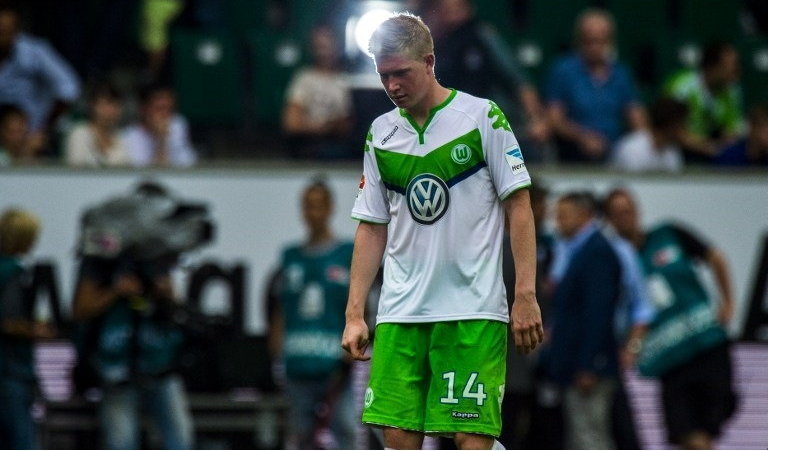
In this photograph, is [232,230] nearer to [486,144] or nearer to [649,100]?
[649,100]

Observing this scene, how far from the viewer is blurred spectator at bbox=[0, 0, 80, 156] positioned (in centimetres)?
1190

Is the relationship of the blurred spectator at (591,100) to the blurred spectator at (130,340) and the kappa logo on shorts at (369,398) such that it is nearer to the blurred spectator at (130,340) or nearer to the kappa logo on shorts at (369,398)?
the blurred spectator at (130,340)

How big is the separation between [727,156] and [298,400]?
4486 mm

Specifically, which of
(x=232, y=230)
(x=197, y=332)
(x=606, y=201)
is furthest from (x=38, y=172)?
(x=606, y=201)

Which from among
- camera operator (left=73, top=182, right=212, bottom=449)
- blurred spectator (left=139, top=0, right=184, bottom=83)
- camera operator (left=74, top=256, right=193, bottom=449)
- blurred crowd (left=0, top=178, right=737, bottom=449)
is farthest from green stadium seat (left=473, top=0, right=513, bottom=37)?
camera operator (left=74, top=256, right=193, bottom=449)

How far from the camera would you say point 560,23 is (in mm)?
14133

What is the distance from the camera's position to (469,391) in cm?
548

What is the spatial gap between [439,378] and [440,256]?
0.45 m

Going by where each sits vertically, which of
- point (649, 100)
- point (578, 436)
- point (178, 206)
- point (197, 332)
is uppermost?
point (649, 100)

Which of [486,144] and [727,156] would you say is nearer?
[486,144]

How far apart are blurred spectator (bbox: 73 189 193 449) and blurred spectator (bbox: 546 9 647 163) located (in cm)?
392

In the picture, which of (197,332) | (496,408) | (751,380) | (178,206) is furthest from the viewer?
(751,380)

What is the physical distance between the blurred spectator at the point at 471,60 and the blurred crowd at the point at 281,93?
14 mm

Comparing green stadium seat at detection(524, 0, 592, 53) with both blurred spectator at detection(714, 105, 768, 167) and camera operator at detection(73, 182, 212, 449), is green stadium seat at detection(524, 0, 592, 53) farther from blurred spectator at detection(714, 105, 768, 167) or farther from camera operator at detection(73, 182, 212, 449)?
camera operator at detection(73, 182, 212, 449)
